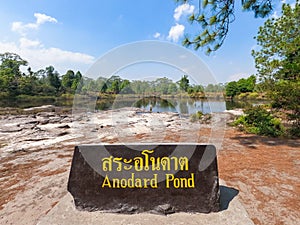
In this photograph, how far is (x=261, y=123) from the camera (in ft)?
23.7

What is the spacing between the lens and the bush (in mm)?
6644

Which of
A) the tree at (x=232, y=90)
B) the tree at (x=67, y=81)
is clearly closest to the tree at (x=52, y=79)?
the tree at (x=67, y=81)

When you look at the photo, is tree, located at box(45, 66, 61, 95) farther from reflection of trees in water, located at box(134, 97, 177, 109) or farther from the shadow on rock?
the shadow on rock

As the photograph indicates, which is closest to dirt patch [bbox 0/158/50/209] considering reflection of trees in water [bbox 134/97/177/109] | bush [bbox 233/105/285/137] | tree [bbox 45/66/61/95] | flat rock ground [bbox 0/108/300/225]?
flat rock ground [bbox 0/108/300/225]

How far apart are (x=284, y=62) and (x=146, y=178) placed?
9.50 meters

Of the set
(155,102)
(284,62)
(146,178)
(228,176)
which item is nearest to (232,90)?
(155,102)

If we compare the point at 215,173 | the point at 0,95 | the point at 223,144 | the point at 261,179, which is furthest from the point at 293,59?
the point at 0,95

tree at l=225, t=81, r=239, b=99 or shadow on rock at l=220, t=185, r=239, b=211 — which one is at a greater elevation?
tree at l=225, t=81, r=239, b=99

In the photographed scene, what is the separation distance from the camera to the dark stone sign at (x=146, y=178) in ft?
7.13

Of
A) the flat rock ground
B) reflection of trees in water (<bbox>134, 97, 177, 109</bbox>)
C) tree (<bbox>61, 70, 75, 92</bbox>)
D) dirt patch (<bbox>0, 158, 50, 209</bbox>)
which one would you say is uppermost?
tree (<bbox>61, 70, 75, 92</bbox>)

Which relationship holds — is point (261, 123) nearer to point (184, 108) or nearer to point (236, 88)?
point (184, 108)

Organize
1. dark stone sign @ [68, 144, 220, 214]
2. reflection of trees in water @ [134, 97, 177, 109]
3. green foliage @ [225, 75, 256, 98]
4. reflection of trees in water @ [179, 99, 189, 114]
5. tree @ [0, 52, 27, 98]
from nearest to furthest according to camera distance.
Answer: dark stone sign @ [68, 144, 220, 214] < reflection of trees in water @ [134, 97, 177, 109] < reflection of trees in water @ [179, 99, 189, 114] < tree @ [0, 52, 27, 98] < green foliage @ [225, 75, 256, 98]

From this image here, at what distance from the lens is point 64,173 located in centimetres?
346

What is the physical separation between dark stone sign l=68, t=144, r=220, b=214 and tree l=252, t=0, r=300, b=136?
18.7ft
